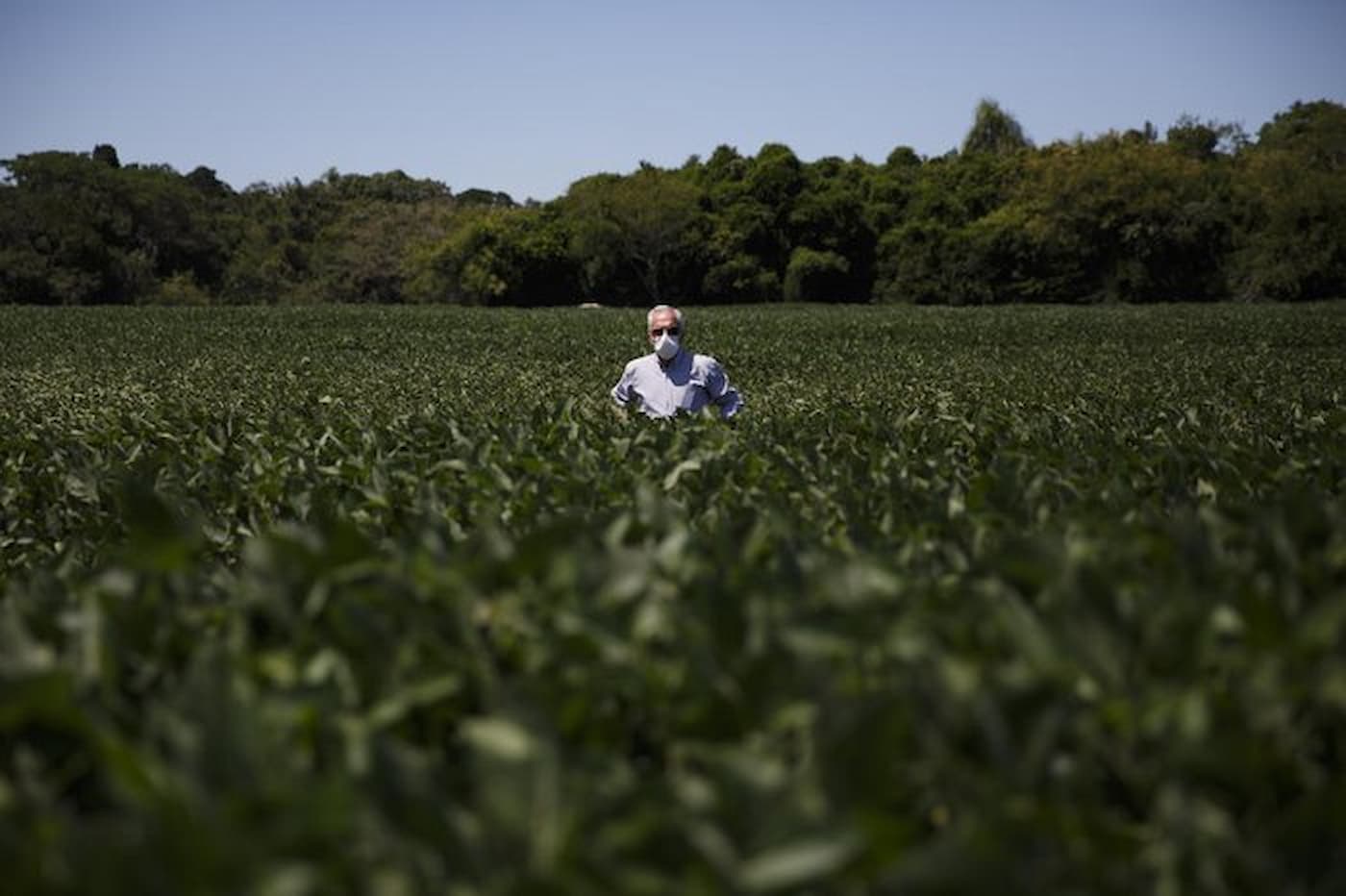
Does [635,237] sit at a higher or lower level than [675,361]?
higher

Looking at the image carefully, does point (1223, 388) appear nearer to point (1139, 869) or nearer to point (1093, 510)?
point (1093, 510)

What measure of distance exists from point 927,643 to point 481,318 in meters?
49.1

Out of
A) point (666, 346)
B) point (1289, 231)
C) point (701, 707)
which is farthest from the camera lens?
point (1289, 231)

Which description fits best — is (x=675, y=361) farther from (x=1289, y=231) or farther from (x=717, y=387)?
(x=1289, y=231)

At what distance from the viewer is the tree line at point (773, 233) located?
2746 inches

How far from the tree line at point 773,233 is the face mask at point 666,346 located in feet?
221

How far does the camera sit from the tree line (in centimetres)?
6975

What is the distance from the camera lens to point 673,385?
8.15m

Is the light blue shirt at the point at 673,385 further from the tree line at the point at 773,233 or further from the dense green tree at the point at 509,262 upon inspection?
the dense green tree at the point at 509,262

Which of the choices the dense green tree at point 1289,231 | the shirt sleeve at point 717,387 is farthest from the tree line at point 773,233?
the shirt sleeve at point 717,387

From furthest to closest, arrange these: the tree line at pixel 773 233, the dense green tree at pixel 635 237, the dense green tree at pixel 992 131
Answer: the dense green tree at pixel 992 131
the dense green tree at pixel 635 237
the tree line at pixel 773 233

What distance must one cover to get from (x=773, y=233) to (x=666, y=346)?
8282 centimetres

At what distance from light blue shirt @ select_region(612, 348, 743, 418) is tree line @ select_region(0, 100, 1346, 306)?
219 ft

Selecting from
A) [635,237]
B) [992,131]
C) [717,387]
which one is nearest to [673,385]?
[717,387]
